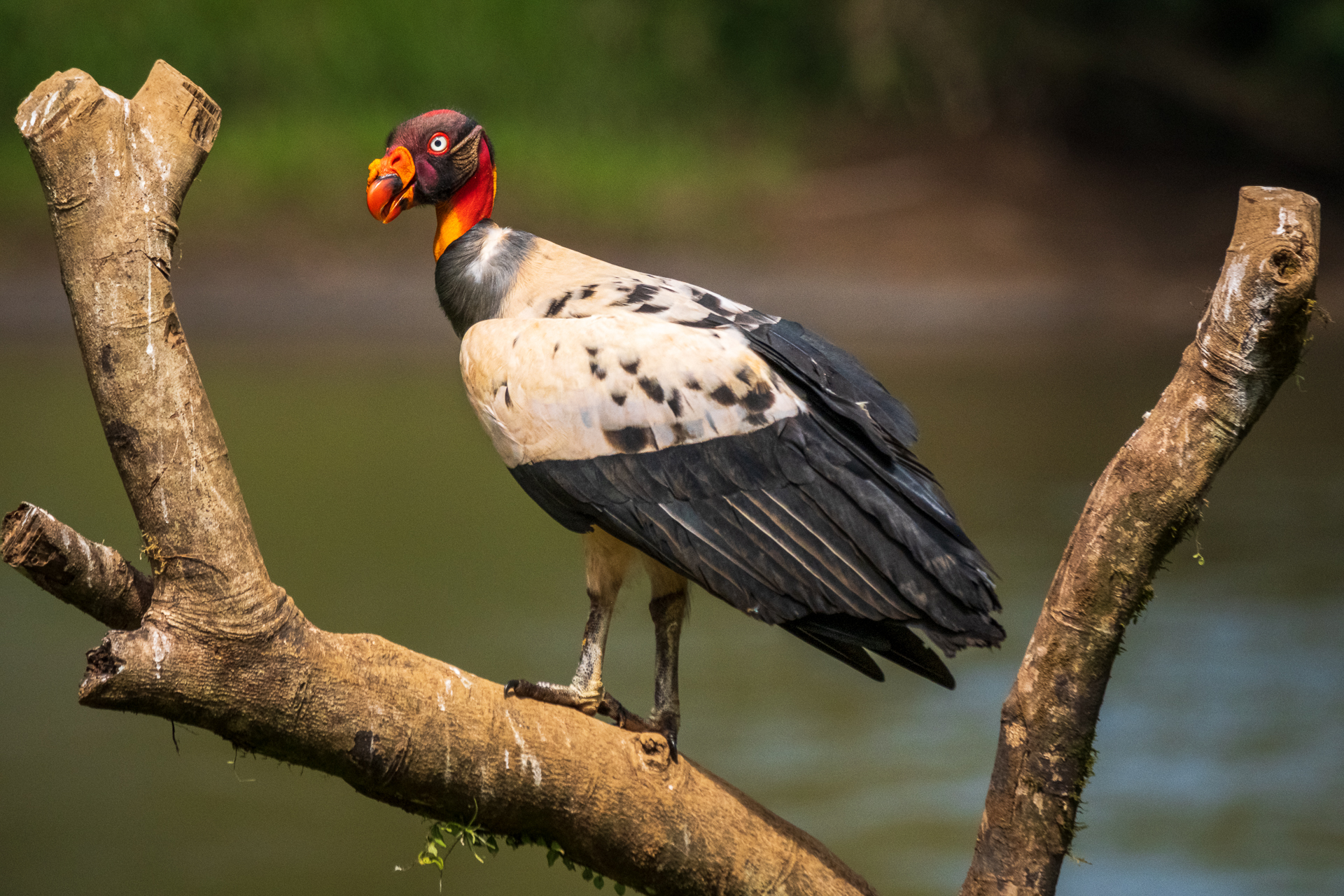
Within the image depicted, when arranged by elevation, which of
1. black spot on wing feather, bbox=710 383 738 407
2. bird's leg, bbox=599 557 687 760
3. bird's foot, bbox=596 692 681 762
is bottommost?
bird's foot, bbox=596 692 681 762

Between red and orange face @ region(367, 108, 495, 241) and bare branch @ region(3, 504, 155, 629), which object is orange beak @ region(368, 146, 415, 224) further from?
bare branch @ region(3, 504, 155, 629)

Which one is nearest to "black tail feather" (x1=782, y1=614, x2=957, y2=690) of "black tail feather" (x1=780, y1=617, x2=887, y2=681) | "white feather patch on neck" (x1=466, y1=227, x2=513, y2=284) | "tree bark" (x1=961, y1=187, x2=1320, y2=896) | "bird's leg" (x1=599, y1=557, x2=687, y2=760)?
"black tail feather" (x1=780, y1=617, x2=887, y2=681)

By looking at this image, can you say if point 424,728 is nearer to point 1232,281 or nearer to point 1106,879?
point 1232,281

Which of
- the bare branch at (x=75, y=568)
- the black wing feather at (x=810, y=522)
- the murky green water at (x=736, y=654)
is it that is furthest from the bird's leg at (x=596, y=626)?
the murky green water at (x=736, y=654)

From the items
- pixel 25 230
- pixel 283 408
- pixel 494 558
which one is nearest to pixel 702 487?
pixel 494 558

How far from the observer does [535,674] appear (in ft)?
19.4

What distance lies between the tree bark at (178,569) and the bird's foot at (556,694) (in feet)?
0.37

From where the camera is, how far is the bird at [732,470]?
90.4 inches

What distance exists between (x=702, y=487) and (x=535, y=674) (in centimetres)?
370

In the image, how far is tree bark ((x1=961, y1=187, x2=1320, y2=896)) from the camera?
6.49 feet

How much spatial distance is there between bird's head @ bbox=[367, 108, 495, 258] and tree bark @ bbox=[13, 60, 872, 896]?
57 centimetres

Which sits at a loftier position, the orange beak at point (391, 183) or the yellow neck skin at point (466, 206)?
the yellow neck skin at point (466, 206)

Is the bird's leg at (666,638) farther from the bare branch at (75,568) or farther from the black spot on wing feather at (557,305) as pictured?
the bare branch at (75,568)

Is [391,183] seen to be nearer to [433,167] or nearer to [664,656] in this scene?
[433,167]
